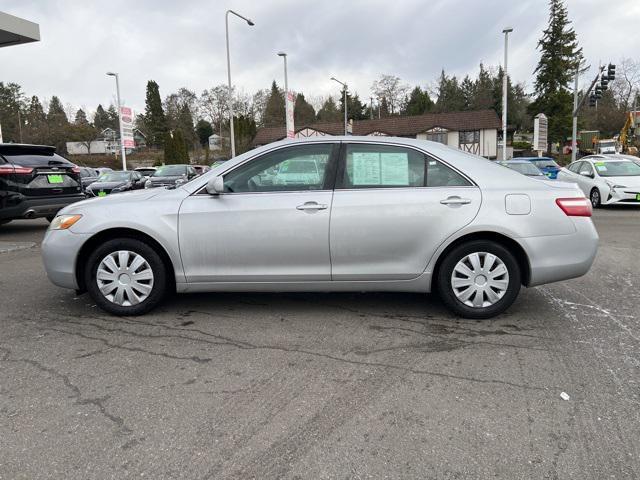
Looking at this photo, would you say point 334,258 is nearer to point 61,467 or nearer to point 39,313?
point 61,467

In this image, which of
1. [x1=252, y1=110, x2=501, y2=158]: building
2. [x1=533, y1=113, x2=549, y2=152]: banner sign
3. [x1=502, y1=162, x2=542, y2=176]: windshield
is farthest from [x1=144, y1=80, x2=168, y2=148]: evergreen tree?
[x1=502, y1=162, x2=542, y2=176]: windshield

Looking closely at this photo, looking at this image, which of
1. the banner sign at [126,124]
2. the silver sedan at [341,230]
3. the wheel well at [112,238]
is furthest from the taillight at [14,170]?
the banner sign at [126,124]

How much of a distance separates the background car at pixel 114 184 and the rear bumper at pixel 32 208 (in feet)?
25.6

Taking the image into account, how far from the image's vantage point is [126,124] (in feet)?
96.2

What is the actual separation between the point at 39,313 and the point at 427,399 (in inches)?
147

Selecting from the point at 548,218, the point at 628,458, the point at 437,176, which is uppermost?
the point at 437,176

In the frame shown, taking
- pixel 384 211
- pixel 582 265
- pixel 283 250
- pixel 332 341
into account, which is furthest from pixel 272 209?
pixel 582 265

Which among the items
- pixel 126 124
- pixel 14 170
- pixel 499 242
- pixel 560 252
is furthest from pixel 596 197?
pixel 126 124

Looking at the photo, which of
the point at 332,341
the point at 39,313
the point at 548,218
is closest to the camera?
the point at 332,341

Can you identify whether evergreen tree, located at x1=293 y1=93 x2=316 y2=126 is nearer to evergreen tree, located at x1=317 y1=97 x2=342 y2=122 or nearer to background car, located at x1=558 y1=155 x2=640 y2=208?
evergreen tree, located at x1=317 y1=97 x2=342 y2=122

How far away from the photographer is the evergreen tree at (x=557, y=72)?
177 feet

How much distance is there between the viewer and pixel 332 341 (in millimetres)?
3855

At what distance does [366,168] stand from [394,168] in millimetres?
243

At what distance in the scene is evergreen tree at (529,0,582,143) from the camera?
53.8 meters
